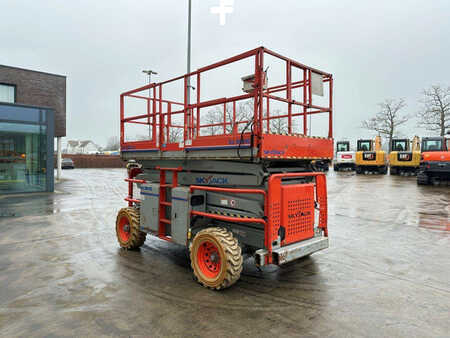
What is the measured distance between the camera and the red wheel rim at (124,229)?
6.05 m

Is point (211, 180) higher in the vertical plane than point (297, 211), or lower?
higher

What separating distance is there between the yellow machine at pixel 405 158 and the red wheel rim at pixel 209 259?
84.0ft

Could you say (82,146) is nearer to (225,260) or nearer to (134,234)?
(134,234)

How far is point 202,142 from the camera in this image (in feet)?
15.4

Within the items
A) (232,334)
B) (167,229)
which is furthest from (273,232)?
(167,229)

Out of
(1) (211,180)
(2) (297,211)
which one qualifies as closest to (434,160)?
(2) (297,211)

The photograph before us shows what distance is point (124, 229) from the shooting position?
6125mm

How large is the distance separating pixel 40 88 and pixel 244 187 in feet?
70.0

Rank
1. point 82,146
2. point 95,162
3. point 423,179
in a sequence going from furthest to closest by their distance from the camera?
point 82,146
point 95,162
point 423,179

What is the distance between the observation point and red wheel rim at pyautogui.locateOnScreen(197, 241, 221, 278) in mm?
4293

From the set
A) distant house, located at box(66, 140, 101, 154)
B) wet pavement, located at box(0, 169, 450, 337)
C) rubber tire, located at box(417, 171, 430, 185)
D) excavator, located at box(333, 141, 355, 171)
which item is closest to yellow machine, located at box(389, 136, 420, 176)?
excavator, located at box(333, 141, 355, 171)

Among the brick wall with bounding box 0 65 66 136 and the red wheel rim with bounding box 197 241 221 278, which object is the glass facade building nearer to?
the brick wall with bounding box 0 65 66 136

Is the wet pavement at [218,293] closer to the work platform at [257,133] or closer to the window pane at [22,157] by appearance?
the work platform at [257,133]

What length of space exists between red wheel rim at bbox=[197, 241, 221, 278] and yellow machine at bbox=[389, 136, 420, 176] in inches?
1008
